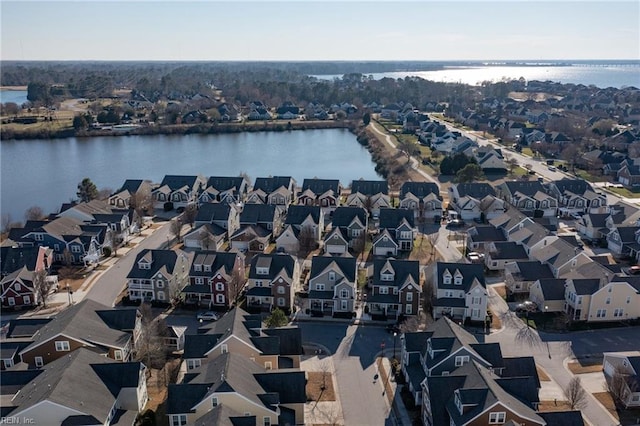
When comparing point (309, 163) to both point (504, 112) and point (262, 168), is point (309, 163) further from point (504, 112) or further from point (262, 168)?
point (504, 112)

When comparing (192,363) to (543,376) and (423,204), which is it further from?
(423,204)

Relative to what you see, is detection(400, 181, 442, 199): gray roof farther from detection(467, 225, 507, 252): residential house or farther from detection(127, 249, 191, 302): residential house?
detection(127, 249, 191, 302): residential house

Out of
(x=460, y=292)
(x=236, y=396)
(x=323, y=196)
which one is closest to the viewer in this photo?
(x=236, y=396)

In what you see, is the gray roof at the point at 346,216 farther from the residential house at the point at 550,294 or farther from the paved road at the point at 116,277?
A: the residential house at the point at 550,294

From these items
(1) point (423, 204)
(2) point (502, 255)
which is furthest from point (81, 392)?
(1) point (423, 204)

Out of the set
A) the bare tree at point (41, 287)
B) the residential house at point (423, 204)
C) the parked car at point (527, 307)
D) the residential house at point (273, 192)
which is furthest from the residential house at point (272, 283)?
the residential house at point (423, 204)
